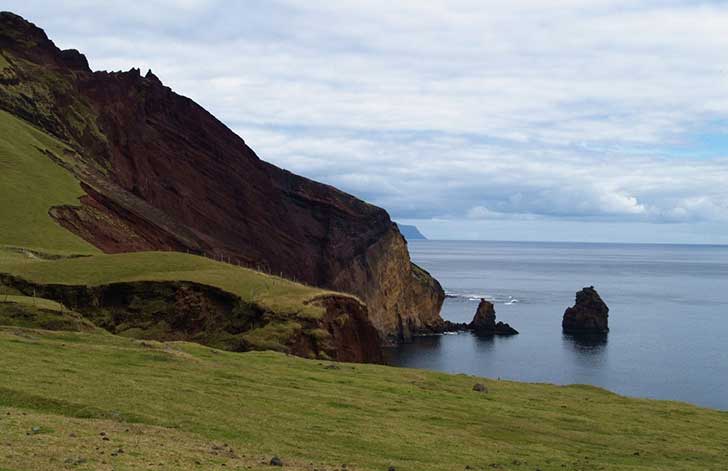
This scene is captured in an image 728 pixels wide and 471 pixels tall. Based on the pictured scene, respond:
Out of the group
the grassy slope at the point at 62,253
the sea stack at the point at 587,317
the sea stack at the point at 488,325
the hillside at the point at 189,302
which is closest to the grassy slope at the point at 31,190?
the grassy slope at the point at 62,253

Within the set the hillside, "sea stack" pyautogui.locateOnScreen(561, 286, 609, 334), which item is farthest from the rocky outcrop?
"sea stack" pyautogui.locateOnScreen(561, 286, 609, 334)

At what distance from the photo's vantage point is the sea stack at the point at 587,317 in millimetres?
170712

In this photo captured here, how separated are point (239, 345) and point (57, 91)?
85440mm

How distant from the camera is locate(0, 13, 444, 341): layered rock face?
11744 centimetres

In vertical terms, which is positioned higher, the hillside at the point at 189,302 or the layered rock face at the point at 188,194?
the layered rock face at the point at 188,194

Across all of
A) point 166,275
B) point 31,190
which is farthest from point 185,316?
point 31,190

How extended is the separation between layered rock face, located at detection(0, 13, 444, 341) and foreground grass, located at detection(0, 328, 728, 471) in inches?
2215

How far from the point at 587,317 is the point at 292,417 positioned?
14595cm

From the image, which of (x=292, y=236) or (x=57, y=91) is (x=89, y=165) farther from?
(x=292, y=236)

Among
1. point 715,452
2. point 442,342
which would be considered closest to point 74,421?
point 715,452

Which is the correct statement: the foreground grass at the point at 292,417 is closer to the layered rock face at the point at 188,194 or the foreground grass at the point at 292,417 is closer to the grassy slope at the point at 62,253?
the grassy slope at the point at 62,253

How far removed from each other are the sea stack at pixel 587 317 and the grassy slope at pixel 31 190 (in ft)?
354

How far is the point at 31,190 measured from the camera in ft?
312

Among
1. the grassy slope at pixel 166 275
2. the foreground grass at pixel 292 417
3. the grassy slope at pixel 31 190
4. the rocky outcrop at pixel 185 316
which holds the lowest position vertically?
the foreground grass at pixel 292 417
